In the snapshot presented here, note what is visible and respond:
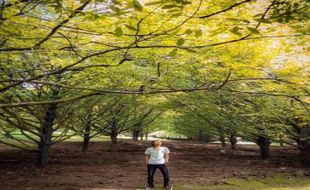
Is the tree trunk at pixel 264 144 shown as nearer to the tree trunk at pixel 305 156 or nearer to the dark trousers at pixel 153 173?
the tree trunk at pixel 305 156

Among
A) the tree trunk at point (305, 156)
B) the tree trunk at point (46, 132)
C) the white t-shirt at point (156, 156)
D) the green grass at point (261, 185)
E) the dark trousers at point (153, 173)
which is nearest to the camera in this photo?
the dark trousers at point (153, 173)

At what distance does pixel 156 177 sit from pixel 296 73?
8.10 meters

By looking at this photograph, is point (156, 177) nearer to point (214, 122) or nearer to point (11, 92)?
point (11, 92)

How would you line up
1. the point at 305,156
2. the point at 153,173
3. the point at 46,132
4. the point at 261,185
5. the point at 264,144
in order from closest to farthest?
the point at 153,173
the point at 261,185
the point at 46,132
the point at 305,156
the point at 264,144

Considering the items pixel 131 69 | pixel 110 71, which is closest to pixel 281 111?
pixel 131 69

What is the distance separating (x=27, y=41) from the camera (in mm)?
5520

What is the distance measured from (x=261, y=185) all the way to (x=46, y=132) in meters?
9.45

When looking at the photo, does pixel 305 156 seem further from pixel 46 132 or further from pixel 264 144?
pixel 46 132

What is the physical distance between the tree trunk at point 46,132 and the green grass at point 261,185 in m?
6.93

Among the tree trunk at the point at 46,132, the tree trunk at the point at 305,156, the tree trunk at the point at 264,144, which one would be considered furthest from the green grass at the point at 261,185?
the tree trunk at the point at 264,144

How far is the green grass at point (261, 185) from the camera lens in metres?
11.8

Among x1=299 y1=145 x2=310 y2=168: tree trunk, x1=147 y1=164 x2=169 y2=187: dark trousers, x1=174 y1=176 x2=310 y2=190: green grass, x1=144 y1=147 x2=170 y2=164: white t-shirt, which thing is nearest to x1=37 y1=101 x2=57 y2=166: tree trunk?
x1=144 y1=147 x2=170 y2=164: white t-shirt

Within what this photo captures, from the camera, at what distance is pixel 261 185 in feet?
41.5

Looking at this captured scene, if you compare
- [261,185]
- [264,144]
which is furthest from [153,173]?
[264,144]
